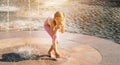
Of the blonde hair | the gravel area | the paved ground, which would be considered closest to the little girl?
the blonde hair

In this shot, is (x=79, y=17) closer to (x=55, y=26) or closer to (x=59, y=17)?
(x=55, y=26)

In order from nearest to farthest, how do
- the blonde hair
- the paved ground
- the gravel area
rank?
the blonde hair → the paved ground → the gravel area

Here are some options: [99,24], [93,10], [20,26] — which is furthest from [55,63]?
[93,10]

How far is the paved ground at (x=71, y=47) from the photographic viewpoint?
6945 mm

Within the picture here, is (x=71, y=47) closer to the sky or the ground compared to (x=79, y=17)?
closer to the ground

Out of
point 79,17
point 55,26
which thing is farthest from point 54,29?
point 79,17

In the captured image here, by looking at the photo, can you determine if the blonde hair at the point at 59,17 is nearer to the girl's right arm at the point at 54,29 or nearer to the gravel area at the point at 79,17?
the girl's right arm at the point at 54,29

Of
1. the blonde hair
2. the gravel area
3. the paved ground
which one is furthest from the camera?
the gravel area

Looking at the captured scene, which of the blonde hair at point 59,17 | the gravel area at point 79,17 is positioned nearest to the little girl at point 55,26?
the blonde hair at point 59,17

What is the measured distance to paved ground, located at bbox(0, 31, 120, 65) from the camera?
6945 millimetres

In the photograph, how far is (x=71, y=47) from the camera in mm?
8047

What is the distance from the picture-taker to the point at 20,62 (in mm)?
6875

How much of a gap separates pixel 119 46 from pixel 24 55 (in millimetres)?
2538

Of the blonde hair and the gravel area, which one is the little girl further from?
the gravel area
